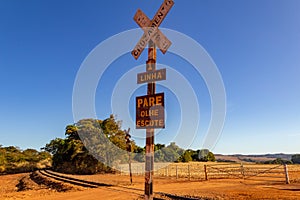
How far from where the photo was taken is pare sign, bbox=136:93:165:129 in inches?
264

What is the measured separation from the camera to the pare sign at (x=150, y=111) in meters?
6.70

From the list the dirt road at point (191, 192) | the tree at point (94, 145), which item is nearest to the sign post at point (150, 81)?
the dirt road at point (191, 192)

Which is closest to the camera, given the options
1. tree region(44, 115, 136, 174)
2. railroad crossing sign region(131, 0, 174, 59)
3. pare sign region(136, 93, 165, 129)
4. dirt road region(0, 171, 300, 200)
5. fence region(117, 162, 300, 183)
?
pare sign region(136, 93, 165, 129)

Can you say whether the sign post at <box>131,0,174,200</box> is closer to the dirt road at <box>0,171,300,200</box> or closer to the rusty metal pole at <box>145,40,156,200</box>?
the rusty metal pole at <box>145,40,156,200</box>

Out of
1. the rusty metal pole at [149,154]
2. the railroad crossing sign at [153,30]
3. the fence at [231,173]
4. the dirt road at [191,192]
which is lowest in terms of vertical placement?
the dirt road at [191,192]

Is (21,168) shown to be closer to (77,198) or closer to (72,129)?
(72,129)

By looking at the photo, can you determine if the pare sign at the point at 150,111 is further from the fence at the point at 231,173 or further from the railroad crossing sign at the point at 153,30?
the fence at the point at 231,173

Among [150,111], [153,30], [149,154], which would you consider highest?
[153,30]

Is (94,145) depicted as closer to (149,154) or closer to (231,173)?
(231,173)

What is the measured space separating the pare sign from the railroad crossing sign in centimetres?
156

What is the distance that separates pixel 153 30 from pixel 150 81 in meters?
1.62

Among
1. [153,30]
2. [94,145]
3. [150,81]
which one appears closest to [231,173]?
[94,145]

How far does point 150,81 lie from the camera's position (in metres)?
7.23

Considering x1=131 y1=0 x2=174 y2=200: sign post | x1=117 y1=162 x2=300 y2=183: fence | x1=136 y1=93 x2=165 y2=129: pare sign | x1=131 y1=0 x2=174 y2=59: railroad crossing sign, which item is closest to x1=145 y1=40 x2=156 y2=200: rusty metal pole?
x1=131 y1=0 x2=174 y2=200: sign post
